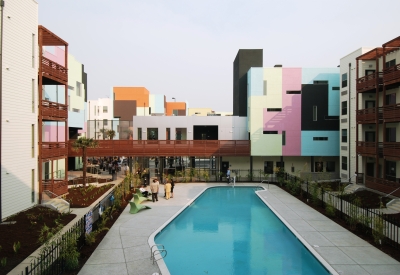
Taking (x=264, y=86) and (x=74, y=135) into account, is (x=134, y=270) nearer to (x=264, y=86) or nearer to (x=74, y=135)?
(x=264, y=86)

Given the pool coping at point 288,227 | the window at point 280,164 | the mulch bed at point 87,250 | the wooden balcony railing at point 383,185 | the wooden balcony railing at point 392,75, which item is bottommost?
the pool coping at point 288,227

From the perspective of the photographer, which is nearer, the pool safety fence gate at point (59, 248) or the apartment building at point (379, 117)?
the pool safety fence gate at point (59, 248)

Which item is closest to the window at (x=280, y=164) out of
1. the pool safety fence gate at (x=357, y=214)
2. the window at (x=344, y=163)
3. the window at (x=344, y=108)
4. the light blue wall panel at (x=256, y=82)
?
the pool safety fence gate at (x=357, y=214)

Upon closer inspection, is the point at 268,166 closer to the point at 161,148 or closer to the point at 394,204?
the point at 161,148

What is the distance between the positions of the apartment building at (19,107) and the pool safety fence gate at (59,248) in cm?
506

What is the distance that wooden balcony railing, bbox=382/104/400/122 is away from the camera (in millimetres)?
24016

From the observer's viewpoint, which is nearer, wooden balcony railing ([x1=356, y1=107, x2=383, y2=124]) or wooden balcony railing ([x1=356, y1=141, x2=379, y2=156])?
wooden balcony railing ([x1=356, y1=141, x2=379, y2=156])

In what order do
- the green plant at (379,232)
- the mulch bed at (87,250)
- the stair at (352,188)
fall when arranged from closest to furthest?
the mulch bed at (87,250)
the green plant at (379,232)
the stair at (352,188)

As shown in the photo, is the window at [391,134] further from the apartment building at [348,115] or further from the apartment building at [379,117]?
the apartment building at [348,115]

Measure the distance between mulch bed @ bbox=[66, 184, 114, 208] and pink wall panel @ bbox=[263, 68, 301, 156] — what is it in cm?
→ 1999

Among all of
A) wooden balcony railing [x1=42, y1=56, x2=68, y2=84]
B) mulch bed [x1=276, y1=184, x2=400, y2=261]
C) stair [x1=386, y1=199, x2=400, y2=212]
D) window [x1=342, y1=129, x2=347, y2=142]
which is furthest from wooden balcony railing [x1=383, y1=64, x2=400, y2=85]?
wooden balcony railing [x1=42, y1=56, x2=68, y2=84]

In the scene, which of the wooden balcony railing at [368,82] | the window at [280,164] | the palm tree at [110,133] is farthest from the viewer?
the palm tree at [110,133]

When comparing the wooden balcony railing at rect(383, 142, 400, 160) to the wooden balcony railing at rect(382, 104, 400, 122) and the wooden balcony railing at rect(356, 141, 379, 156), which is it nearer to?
the wooden balcony railing at rect(356, 141, 379, 156)

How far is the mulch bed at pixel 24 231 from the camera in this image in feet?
42.0
